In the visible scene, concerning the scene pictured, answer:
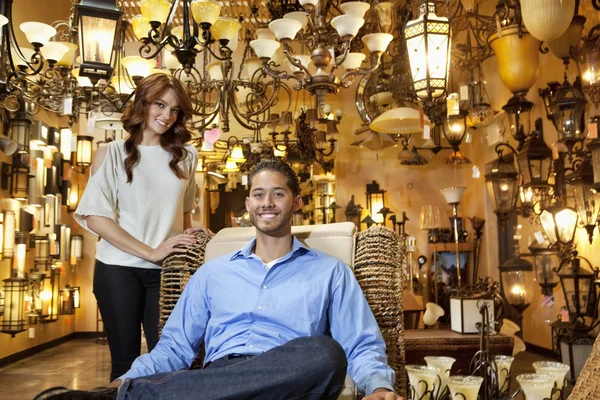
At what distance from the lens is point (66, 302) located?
9.09 meters

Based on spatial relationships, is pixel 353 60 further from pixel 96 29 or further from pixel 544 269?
pixel 544 269

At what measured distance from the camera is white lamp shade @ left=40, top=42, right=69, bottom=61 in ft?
14.1

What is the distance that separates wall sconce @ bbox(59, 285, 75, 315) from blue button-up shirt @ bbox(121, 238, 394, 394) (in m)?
7.36

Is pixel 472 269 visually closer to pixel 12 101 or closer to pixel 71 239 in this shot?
pixel 71 239

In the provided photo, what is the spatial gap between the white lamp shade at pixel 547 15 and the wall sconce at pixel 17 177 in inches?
228

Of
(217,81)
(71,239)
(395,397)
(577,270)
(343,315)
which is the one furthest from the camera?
(71,239)

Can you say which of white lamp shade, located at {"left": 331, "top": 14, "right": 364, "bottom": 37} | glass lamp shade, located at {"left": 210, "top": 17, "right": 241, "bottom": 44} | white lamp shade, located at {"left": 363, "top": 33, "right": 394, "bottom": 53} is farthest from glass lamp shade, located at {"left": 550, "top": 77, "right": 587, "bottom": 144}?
glass lamp shade, located at {"left": 210, "top": 17, "right": 241, "bottom": 44}

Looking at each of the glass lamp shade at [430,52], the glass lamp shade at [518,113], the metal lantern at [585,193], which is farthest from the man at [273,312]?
the metal lantern at [585,193]

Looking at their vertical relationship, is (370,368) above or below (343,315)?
below

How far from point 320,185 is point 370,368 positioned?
9939 millimetres

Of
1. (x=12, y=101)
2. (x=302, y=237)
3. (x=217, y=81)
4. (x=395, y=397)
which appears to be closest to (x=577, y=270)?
(x=217, y=81)

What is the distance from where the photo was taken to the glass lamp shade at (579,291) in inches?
219

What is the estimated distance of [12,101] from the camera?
16.4 feet

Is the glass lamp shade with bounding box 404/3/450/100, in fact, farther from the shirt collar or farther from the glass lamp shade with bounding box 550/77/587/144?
the glass lamp shade with bounding box 550/77/587/144
